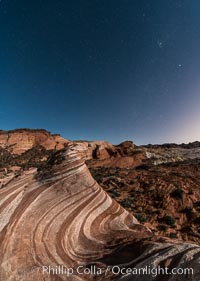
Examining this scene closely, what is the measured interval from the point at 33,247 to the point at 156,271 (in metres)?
3.16

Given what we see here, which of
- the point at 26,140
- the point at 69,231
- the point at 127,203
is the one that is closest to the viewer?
the point at 69,231

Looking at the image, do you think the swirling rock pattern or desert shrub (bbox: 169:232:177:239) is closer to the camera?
the swirling rock pattern

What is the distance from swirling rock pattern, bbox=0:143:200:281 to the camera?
178 inches

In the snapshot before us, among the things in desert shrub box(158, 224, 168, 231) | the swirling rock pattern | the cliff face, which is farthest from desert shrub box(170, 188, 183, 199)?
the cliff face

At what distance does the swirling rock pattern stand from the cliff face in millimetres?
81524

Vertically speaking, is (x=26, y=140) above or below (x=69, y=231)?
above

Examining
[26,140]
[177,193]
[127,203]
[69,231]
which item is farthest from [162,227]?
[26,140]

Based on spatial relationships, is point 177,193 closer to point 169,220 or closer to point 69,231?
point 169,220

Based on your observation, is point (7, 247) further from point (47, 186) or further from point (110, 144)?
point (110, 144)

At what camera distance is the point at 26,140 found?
3656 inches

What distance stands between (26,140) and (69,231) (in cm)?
9171

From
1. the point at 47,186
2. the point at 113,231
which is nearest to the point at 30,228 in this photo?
the point at 47,186

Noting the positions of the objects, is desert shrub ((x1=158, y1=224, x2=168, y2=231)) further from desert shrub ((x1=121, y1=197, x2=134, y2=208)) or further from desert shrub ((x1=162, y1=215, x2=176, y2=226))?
desert shrub ((x1=121, y1=197, x2=134, y2=208))

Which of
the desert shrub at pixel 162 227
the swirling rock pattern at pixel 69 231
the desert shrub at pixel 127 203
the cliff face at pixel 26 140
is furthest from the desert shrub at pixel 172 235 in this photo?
the cliff face at pixel 26 140
